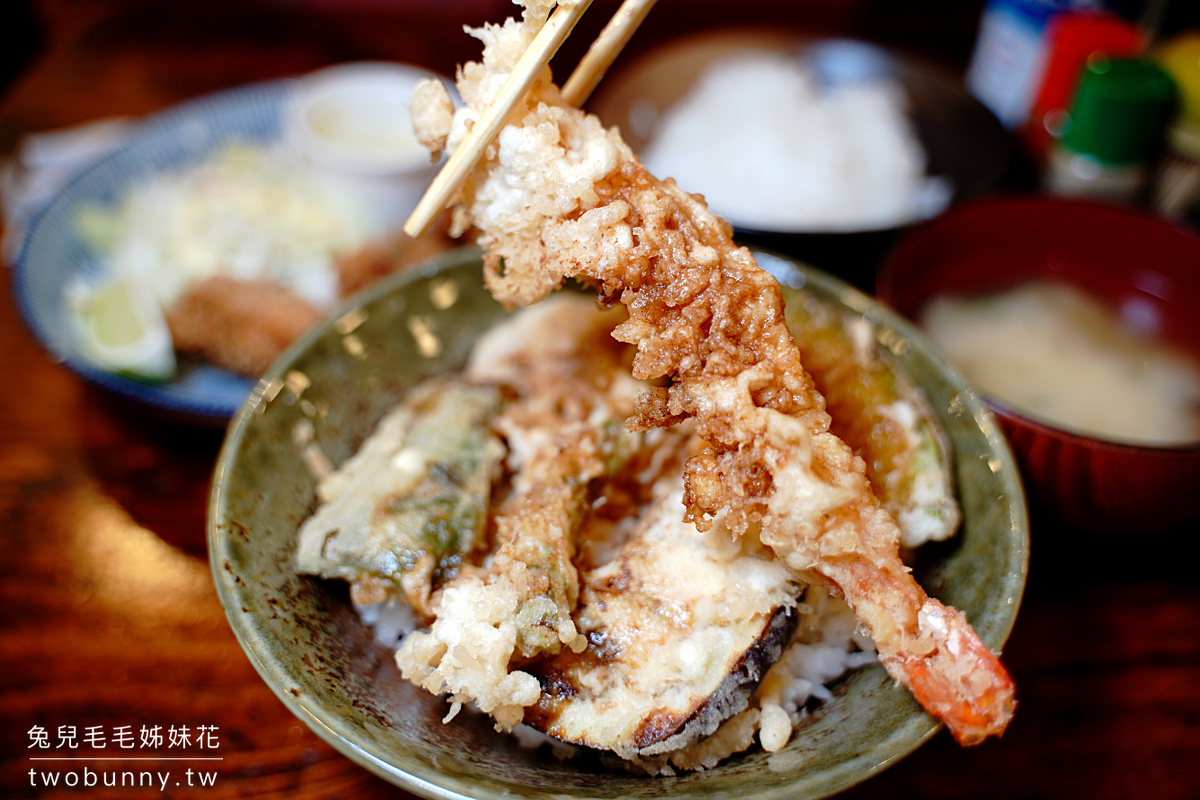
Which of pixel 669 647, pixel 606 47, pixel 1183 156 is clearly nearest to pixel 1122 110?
pixel 1183 156

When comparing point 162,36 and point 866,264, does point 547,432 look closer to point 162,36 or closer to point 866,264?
point 866,264

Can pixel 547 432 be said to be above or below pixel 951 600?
above

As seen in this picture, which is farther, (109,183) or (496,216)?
(109,183)

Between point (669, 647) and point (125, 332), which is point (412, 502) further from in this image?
point (125, 332)

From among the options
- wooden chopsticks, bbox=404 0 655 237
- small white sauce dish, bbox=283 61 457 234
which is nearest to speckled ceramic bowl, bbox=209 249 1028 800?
wooden chopsticks, bbox=404 0 655 237

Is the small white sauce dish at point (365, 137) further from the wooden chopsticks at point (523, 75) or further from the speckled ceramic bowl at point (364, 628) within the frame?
the wooden chopsticks at point (523, 75)

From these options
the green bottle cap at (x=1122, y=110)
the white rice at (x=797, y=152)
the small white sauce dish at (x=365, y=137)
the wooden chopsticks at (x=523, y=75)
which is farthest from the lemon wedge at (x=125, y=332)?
the green bottle cap at (x=1122, y=110)

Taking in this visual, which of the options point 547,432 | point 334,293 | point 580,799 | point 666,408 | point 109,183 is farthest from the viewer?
point 109,183

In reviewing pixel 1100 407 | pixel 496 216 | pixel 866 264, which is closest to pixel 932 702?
pixel 496 216
